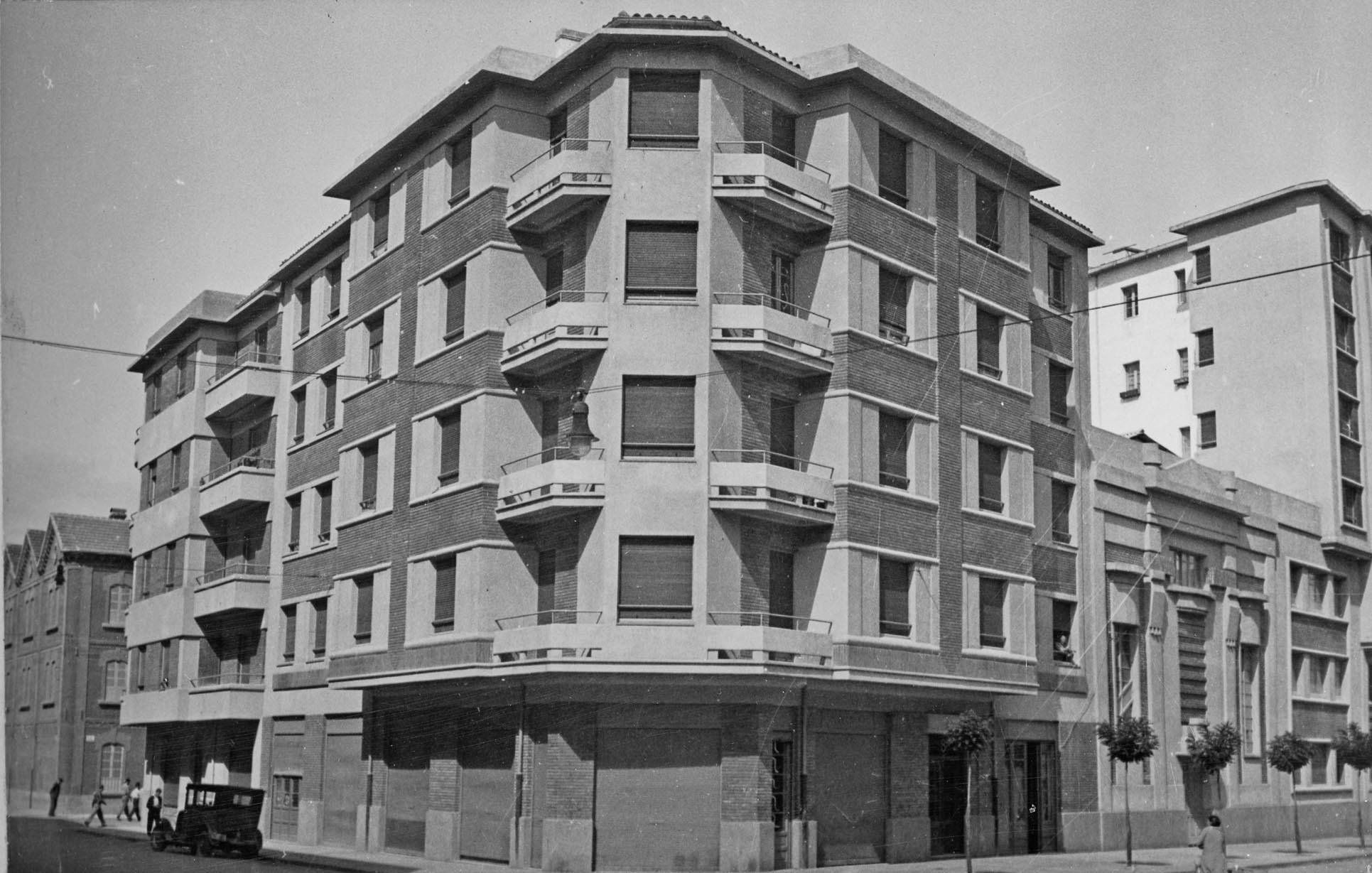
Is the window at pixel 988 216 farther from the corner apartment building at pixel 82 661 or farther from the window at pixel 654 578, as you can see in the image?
the corner apartment building at pixel 82 661

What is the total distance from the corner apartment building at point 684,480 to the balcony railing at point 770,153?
95 mm

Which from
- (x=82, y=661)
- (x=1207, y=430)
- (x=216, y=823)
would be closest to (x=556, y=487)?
(x=216, y=823)

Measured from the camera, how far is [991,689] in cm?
3334

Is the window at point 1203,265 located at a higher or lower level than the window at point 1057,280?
higher

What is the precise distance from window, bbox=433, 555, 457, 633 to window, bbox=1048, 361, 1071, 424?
58.3 feet

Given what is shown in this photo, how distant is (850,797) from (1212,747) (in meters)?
14.9

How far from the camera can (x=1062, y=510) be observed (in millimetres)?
39000

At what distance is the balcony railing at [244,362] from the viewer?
41.6m

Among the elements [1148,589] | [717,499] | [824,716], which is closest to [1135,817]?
[1148,589]

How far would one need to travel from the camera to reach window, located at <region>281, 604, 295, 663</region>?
39.5 metres

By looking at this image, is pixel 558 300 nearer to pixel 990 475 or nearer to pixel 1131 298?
pixel 990 475

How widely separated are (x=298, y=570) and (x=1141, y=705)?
2416 centimetres

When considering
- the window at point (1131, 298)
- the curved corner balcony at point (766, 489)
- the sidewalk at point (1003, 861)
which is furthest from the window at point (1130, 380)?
the curved corner balcony at point (766, 489)

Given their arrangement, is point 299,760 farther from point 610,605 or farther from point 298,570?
point 610,605
